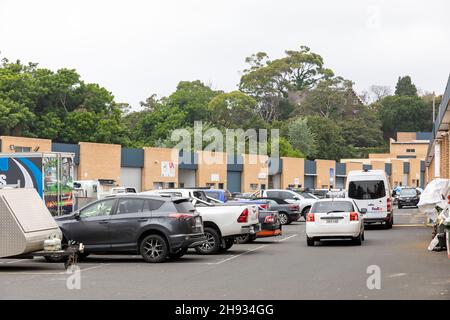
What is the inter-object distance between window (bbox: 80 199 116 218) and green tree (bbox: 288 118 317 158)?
8372 cm

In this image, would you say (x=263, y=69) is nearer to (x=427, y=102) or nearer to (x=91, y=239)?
(x=427, y=102)

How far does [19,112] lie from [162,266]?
170 feet

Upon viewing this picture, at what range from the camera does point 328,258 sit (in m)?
20.8

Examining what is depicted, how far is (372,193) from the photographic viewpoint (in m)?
35.2

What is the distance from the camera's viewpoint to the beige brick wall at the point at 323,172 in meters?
90.6

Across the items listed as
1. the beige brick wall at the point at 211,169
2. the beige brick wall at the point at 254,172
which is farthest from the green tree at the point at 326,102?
the beige brick wall at the point at 211,169

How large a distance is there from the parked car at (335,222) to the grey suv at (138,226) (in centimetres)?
593

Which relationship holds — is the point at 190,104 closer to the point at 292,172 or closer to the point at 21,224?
the point at 292,172

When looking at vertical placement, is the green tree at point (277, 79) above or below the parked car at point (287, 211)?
above

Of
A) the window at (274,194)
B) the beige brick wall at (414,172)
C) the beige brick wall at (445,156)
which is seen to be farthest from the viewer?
the beige brick wall at (414,172)

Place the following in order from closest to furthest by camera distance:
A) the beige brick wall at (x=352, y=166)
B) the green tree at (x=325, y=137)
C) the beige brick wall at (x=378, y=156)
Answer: the beige brick wall at (x=352, y=166) → the green tree at (x=325, y=137) → the beige brick wall at (x=378, y=156)

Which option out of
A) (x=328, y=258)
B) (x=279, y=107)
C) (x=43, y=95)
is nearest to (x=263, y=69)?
(x=279, y=107)

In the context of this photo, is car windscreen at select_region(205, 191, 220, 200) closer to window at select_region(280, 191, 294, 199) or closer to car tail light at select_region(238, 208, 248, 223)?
car tail light at select_region(238, 208, 248, 223)

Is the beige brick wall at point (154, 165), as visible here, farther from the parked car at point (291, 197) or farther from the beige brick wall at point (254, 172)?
the parked car at point (291, 197)
